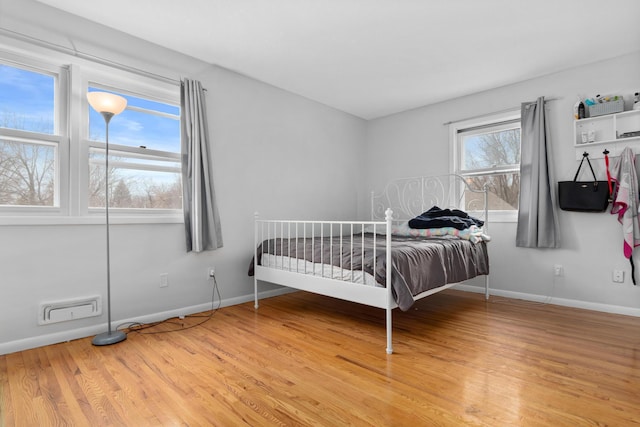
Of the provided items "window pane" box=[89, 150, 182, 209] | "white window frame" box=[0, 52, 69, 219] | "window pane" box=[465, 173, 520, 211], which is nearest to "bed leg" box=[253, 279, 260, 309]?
"window pane" box=[89, 150, 182, 209]

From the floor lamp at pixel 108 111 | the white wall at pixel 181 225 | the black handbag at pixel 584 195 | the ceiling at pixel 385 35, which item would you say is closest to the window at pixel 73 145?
the white wall at pixel 181 225

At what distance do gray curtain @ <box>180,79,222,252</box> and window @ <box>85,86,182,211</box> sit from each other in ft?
0.52

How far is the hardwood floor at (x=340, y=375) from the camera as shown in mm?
1426

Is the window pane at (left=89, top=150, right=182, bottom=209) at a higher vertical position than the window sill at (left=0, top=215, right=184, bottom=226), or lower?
higher

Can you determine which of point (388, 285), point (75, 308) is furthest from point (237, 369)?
point (75, 308)

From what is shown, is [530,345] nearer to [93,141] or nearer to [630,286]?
[630,286]

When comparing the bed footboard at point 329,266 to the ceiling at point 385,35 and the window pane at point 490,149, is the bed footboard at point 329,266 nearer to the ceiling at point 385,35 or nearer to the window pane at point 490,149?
the ceiling at point 385,35

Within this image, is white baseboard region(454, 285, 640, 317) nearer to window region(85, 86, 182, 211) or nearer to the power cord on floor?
the power cord on floor

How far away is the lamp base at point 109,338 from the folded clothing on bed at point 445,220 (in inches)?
108

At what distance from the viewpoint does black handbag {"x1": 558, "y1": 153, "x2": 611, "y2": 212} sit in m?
2.89

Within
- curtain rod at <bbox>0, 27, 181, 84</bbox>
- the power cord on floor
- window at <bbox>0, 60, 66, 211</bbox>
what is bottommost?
the power cord on floor

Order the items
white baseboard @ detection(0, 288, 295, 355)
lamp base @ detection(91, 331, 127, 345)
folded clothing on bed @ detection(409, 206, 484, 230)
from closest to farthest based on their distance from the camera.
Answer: white baseboard @ detection(0, 288, 295, 355) → lamp base @ detection(91, 331, 127, 345) → folded clothing on bed @ detection(409, 206, 484, 230)

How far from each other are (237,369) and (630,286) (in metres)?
3.26

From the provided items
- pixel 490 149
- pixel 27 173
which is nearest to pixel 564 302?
pixel 490 149
